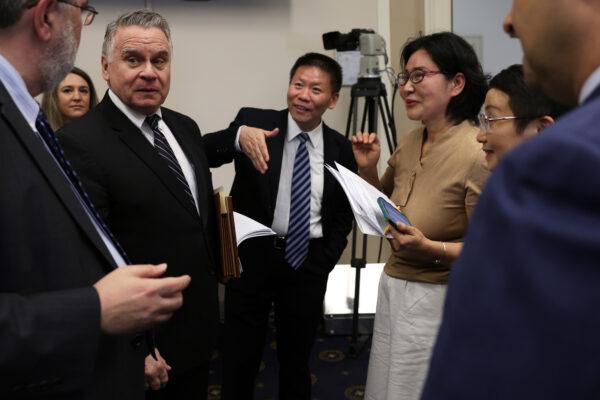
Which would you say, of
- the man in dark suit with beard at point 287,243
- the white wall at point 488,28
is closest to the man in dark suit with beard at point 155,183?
the man in dark suit with beard at point 287,243

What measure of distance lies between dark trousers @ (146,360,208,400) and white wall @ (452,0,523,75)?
Answer: 316cm

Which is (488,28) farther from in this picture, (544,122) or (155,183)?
(155,183)

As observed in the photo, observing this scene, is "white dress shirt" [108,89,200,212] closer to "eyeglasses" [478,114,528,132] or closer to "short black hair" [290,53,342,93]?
"eyeglasses" [478,114,528,132]

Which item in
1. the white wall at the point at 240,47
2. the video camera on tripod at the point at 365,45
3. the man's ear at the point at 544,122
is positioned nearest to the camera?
the man's ear at the point at 544,122

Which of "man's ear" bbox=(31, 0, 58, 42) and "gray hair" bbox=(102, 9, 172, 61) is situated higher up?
"gray hair" bbox=(102, 9, 172, 61)

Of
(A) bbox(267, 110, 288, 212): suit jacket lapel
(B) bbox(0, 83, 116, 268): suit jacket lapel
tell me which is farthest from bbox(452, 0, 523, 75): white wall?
(B) bbox(0, 83, 116, 268): suit jacket lapel

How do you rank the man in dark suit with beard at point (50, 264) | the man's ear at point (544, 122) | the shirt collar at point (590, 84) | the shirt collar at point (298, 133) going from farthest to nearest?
the shirt collar at point (298, 133), the man's ear at point (544, 122), the man in dark suit with beard at point (50, 264), the shirt collar at point (590, 84)

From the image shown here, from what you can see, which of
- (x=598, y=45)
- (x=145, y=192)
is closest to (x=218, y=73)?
(x=145, y=192)

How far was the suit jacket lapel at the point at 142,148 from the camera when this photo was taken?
164cm

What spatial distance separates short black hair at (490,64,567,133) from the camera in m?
1.43

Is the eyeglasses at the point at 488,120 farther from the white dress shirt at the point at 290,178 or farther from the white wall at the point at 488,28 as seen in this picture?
A: the white wall at the point at 488,28

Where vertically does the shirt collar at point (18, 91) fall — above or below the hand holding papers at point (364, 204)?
above

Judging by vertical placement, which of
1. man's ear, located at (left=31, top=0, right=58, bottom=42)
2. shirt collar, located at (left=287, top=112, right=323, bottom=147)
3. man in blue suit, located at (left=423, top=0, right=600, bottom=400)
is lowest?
shirt collar, located at (left=287, top=112, right=323, bottom=147)

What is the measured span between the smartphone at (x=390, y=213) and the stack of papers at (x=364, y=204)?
5 cm
